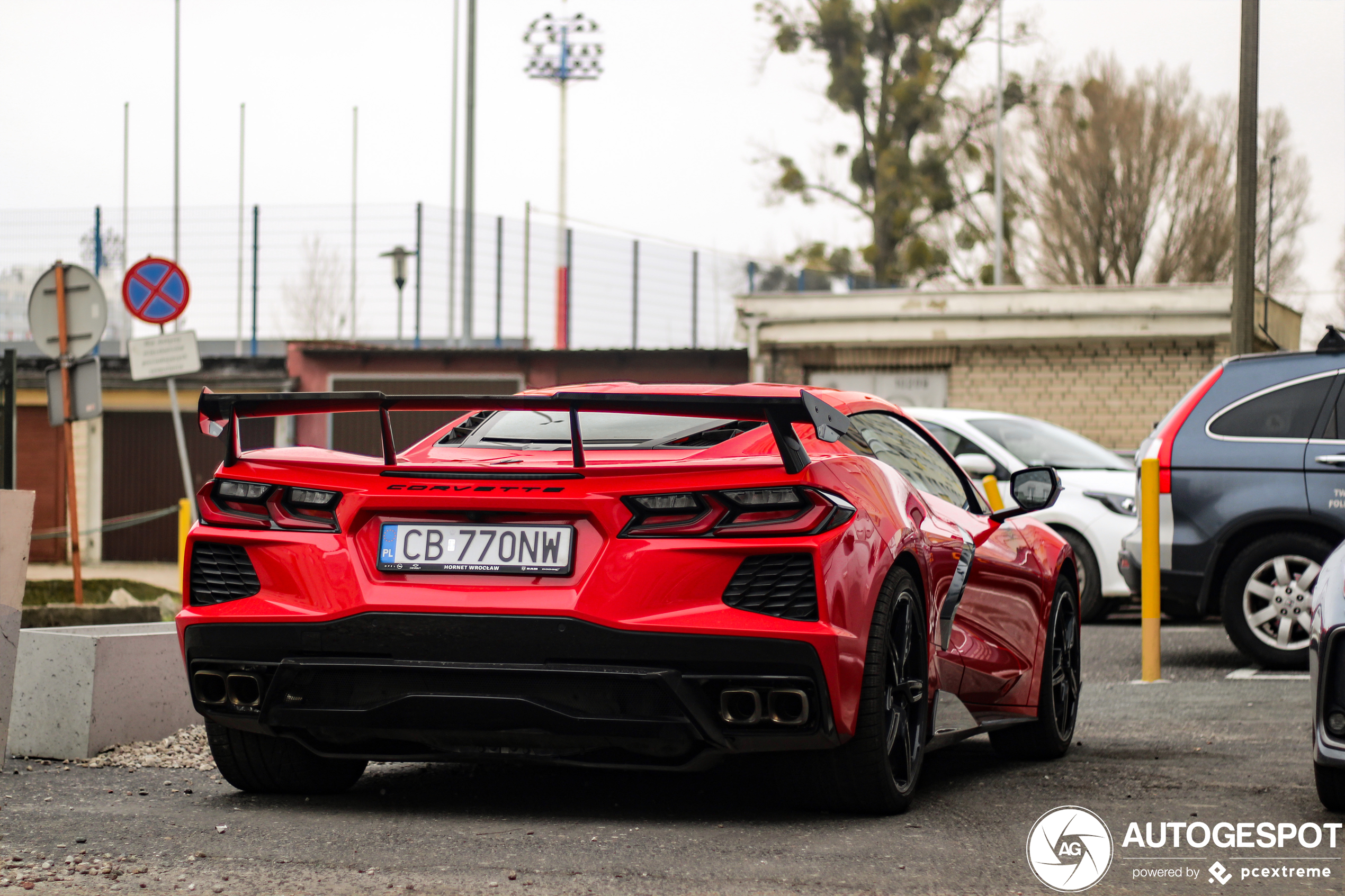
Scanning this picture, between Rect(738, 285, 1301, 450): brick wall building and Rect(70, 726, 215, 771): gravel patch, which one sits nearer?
Rect(70, 726, 215, 771): gravel patch

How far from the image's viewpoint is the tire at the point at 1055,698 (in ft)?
20.5

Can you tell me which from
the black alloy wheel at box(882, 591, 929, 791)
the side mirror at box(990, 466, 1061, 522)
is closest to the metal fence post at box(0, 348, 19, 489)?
the side mirror at box(990, 466, 1061, 522)

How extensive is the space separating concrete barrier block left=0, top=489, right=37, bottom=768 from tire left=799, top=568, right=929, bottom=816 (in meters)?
2.77

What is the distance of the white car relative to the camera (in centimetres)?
1270

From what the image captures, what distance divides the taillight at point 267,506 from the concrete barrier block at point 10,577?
3.84ft

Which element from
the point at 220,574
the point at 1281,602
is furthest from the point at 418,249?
the point at 220,574

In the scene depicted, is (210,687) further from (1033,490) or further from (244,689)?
(1033,490)

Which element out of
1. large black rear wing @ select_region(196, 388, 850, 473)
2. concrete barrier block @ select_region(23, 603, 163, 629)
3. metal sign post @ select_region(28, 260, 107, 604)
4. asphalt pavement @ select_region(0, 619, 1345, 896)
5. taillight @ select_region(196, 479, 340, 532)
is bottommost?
concrete barrier block @ select_region(23, 603, 163, 629)

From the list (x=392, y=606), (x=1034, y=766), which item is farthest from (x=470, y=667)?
(x=1034, y=766)

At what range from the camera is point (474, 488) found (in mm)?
4477

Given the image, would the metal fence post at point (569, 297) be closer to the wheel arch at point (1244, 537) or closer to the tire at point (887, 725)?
the wheel arch at point (1244, 537)

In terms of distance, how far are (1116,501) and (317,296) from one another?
142 ft

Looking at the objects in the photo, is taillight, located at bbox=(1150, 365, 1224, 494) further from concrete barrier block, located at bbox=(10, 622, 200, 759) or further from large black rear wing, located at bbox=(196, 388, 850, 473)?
concrete barrier block, located at bbox=(10, 622, 200, 759)

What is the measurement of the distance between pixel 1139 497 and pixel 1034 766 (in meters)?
3.76
